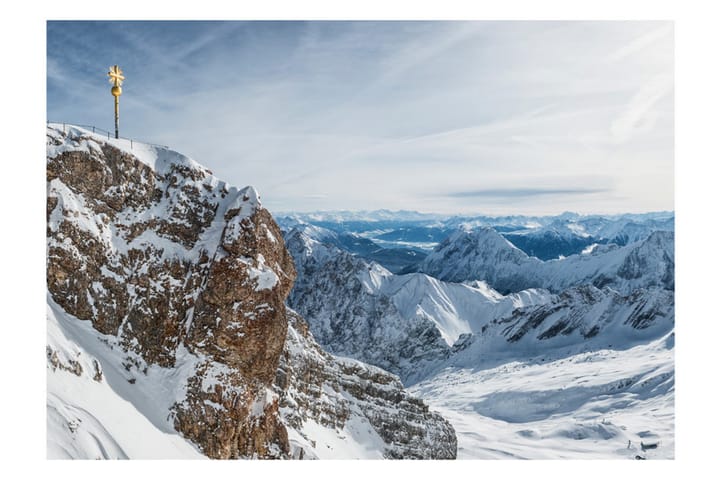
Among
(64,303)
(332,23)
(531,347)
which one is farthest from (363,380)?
(531,347)

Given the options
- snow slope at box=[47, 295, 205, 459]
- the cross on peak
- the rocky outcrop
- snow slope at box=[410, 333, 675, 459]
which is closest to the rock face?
snow slope at box=[47, 295, 205, 459]

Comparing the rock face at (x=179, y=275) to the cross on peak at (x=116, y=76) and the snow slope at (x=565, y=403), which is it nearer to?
the cross on peak at (x=116, y=76)

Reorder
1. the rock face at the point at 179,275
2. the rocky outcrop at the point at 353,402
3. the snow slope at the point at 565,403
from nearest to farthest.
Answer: the rock face at the point at 179,275
the rocky outcrop at the point at 353,402
the snow slope at the point at 565,403

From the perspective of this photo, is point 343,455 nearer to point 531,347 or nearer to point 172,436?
point 172,436

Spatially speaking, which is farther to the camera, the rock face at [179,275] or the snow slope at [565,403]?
the snow slope at [565,403]

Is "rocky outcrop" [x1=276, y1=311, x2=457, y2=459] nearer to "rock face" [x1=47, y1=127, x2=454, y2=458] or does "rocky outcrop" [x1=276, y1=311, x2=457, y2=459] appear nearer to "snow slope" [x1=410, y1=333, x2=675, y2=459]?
"rock face" [x1=47, y1=127, x2=454, y2=458]

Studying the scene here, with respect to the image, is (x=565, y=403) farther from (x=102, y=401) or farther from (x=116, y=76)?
(x=116, y=76)

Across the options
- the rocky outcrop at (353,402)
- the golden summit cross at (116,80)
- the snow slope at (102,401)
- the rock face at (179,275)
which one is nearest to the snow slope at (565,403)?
the rocky outcrop at (353,402)
